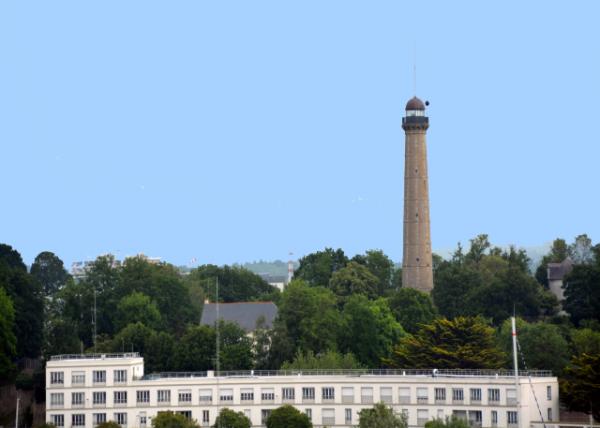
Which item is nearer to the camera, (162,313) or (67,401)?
(67,401)

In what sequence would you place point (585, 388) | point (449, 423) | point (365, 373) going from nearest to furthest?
point (449, 423), point (585, 388), point (365, 373)

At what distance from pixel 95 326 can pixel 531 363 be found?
47.0 m

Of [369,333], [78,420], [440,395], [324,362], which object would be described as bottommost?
[78,420]

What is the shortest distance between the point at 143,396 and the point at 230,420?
908 centimetres

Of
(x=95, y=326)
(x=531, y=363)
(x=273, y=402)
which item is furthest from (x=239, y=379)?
(x=95, y=326)

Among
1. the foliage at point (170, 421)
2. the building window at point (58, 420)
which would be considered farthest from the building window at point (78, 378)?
the foliage at point (170, 421)

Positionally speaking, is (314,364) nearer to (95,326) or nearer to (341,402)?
(341,402)

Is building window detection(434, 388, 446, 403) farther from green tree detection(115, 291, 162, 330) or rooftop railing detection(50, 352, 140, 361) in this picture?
green tree detection(115, 291, 162, 330)

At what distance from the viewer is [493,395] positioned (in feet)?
432

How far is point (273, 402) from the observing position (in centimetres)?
13762

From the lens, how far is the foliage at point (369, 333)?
161 meters

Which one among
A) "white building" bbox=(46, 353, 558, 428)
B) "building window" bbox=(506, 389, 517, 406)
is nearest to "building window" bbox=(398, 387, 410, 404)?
"white building" bbox=(46, 353, 558, 428)

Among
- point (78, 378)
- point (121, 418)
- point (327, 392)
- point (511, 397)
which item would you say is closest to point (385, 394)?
point (327, 392)

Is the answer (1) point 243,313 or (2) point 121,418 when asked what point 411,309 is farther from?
(2) point 121,418
